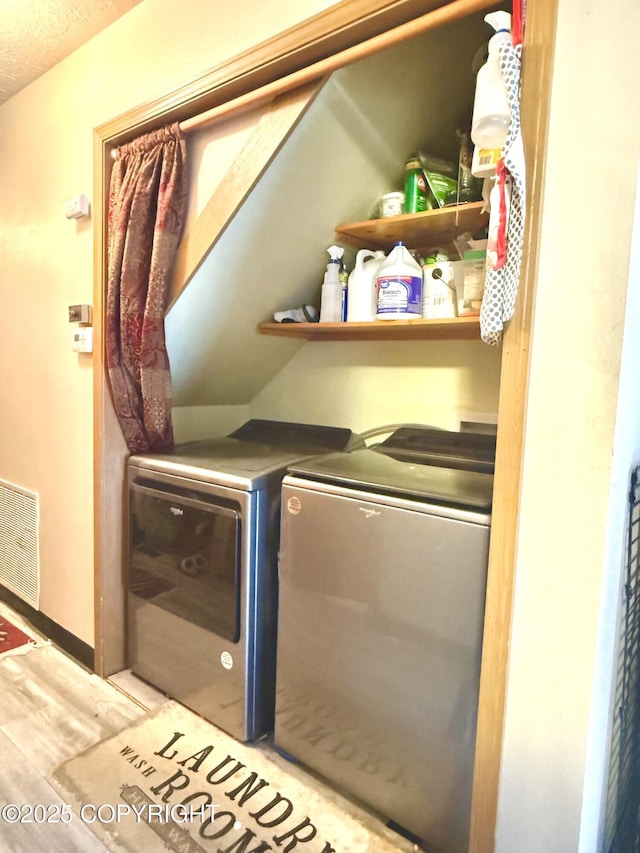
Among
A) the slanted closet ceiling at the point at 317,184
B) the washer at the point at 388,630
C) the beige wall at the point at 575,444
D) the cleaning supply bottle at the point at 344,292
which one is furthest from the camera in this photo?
the cleaning supply bottle at the point at 344,292

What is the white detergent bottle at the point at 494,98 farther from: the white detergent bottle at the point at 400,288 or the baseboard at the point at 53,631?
the baseboard at the point at 53,631

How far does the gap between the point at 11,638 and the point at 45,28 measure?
257cm

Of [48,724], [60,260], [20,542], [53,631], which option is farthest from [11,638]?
[60,260]

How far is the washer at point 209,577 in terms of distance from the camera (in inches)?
64.2

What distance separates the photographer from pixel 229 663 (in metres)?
1.69

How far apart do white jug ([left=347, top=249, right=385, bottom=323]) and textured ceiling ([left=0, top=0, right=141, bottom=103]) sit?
1.20 m

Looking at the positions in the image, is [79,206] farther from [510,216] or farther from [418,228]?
[510,216]

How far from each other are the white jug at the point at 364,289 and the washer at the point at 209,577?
0.59m

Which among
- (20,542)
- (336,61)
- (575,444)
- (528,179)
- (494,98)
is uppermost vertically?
(336,61)

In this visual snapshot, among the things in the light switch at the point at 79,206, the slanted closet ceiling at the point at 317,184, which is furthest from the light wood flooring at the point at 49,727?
the light switch at the point at 79,206

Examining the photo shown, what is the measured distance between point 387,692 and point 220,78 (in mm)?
1850

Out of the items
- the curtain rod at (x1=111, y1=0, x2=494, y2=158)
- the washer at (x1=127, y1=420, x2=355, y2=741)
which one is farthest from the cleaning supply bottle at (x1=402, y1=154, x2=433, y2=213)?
the washer at (x1=127, y1=420, x2=355, y2=741)

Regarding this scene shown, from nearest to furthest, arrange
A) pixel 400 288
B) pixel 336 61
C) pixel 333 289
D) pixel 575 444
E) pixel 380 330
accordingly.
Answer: pixel 575 444
pixel 336 61
pixel 400 288
pixel 333 289
pixel 380 330

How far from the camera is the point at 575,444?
99 cm
